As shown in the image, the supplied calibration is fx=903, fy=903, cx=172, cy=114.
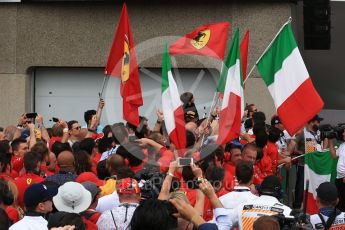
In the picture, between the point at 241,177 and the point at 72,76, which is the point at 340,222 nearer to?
the point at 241,177

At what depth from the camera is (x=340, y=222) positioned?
8.57 meters

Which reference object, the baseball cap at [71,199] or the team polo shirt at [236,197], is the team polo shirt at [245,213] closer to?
the team polo shirt at [236,197]

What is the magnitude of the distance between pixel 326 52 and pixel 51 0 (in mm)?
6324

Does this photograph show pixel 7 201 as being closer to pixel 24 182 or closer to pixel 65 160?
pixel 24 182

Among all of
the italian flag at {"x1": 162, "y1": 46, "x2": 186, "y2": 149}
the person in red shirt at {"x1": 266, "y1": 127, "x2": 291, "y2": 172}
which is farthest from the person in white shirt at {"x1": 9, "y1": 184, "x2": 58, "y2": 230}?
the person in red shirt at {"x1": 266, "y1": 127, "x2": 291, "y2": 172}

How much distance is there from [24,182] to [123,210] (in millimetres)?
1918

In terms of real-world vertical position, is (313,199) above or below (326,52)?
below

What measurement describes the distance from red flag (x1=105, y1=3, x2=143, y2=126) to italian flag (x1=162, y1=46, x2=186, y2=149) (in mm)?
1843

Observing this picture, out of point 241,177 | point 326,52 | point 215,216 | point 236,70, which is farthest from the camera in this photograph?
point 326,52

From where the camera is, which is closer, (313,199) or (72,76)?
(313,199)

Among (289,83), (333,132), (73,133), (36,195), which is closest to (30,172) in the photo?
(36,195)

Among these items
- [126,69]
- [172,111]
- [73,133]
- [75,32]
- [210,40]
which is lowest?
[73,133]

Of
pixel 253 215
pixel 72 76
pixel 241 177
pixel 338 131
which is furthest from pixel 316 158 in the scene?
pixel 72 76

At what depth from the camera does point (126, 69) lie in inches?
540
